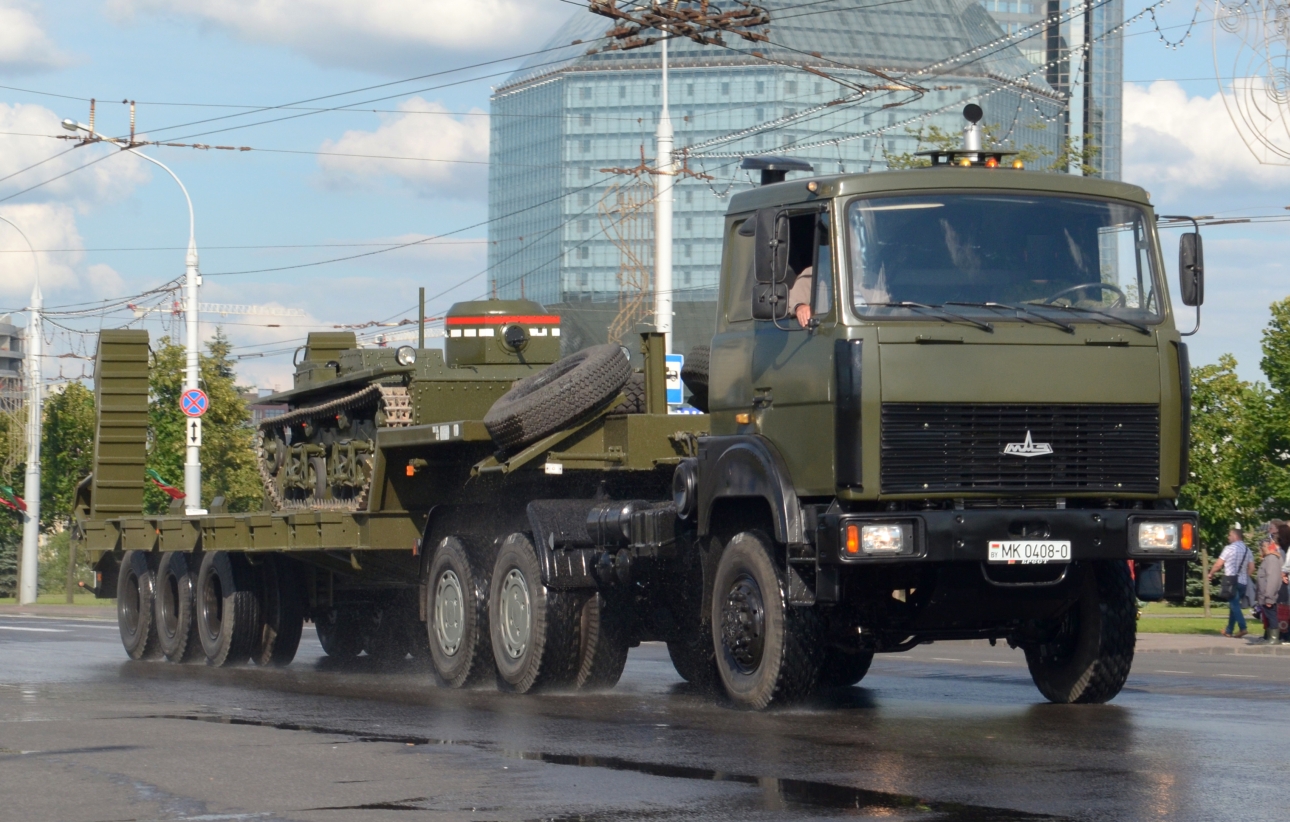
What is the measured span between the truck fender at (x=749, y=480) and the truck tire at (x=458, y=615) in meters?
3.01

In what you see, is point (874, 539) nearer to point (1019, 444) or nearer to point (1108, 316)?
point (1019, 444)

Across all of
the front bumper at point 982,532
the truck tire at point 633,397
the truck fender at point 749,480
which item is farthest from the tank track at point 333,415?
the front bumper at point 982,532

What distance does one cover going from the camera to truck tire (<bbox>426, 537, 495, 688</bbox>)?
47.0 feet

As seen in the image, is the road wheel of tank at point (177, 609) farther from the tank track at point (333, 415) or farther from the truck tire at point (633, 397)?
the truck tire at point (633, 397)

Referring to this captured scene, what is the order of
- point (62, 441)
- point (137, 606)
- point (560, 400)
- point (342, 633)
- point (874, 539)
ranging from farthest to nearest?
point (62, 441)
point (137, 606)
point (342, 633)
point (560, 400)
point (874, 539)

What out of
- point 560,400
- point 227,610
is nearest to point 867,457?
point 560,400

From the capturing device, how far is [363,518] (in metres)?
15.8

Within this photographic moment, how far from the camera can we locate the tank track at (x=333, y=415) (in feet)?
53.3

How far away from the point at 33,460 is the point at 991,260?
3601 centimetres

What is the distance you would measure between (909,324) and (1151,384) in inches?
57.5

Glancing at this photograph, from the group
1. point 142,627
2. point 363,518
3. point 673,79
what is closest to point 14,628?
point 142,627

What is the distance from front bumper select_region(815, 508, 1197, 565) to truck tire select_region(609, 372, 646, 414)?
3.68 m

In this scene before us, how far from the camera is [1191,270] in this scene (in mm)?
11164

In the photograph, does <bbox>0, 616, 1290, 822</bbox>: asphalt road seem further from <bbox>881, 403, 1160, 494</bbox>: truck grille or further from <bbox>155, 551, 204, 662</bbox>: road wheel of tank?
<bbox>155, 551, 204, 662</bbox>: road wheel of tank
